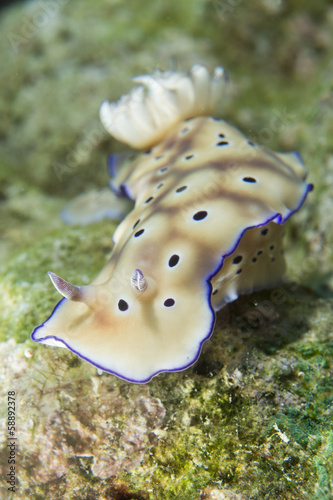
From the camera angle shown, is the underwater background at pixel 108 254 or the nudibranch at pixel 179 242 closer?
the nudibranch at pixel 179 242

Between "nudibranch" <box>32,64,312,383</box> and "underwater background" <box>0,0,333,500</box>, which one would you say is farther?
Result: "underwater background" <box>0,0,333,500</box>

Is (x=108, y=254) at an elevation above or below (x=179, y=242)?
below

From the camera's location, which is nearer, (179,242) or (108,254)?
(179,242)

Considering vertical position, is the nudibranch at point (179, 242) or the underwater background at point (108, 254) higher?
the nudibranch at point (179, 242)
